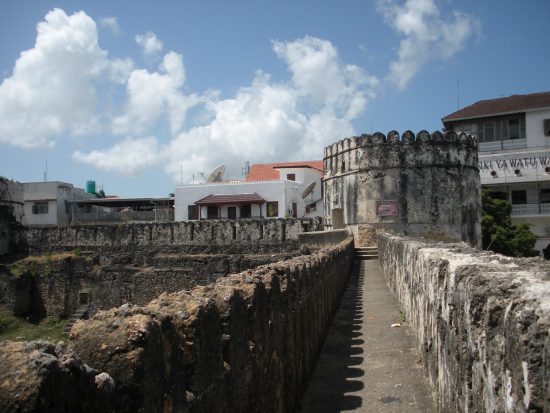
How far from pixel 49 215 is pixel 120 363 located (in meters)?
43.5

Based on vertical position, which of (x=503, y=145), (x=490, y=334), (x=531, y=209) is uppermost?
(x=503, y=145)

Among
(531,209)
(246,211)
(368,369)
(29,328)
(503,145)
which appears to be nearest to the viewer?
(368,369)

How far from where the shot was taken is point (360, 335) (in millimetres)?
7551

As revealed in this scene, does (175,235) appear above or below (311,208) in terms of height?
below

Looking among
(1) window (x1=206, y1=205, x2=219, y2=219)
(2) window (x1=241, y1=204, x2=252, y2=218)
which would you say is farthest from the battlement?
(1) window (x1=206, y1=205, x2=219, y2=219)

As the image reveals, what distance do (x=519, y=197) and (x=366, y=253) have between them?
761 inches

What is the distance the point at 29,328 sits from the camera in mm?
26234

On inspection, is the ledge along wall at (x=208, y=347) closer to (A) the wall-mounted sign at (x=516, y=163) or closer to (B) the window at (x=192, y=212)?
(A) the wall-mounted sign at (x=516, y=163)

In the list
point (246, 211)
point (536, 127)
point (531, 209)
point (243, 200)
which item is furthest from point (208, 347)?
point (536, 127)

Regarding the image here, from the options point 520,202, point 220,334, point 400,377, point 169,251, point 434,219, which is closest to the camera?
point 220,334

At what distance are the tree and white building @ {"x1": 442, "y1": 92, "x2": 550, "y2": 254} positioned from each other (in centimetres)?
552

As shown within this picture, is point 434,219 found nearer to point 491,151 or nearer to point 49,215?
point 491,151

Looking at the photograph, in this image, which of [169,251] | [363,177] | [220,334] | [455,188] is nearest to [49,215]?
[169,251]

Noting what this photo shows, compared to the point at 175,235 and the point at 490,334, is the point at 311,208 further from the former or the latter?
the point at 490,334
